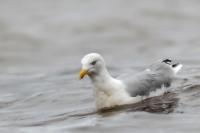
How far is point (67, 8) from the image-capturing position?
2167 centimetres

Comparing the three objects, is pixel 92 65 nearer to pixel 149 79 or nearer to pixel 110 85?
pixel 110 85

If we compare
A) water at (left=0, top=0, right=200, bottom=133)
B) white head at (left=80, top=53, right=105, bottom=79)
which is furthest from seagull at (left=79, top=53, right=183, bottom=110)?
water at (left=0, top=0, right=200, bottom=133)

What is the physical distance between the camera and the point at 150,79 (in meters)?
10.7

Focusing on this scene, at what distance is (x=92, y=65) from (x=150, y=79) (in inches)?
44.7

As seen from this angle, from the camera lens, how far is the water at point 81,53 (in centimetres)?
966

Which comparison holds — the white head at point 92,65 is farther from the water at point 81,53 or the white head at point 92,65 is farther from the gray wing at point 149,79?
A: the water at point 81,53

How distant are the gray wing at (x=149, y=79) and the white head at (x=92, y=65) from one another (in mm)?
511

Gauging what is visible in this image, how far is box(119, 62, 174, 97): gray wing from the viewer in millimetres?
10391

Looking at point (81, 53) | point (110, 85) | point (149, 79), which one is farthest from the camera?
point (81, 53)

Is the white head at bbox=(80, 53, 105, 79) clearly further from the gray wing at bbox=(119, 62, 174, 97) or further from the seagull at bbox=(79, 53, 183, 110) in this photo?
the gray wing at bbox=(119, 62, 174, 97)

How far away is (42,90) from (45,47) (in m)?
6.04

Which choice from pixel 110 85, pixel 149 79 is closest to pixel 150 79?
pixel 149 79

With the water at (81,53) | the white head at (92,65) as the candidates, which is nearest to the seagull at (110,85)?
the white head at (92,65)

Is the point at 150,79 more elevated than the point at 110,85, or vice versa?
the point at 150,79
